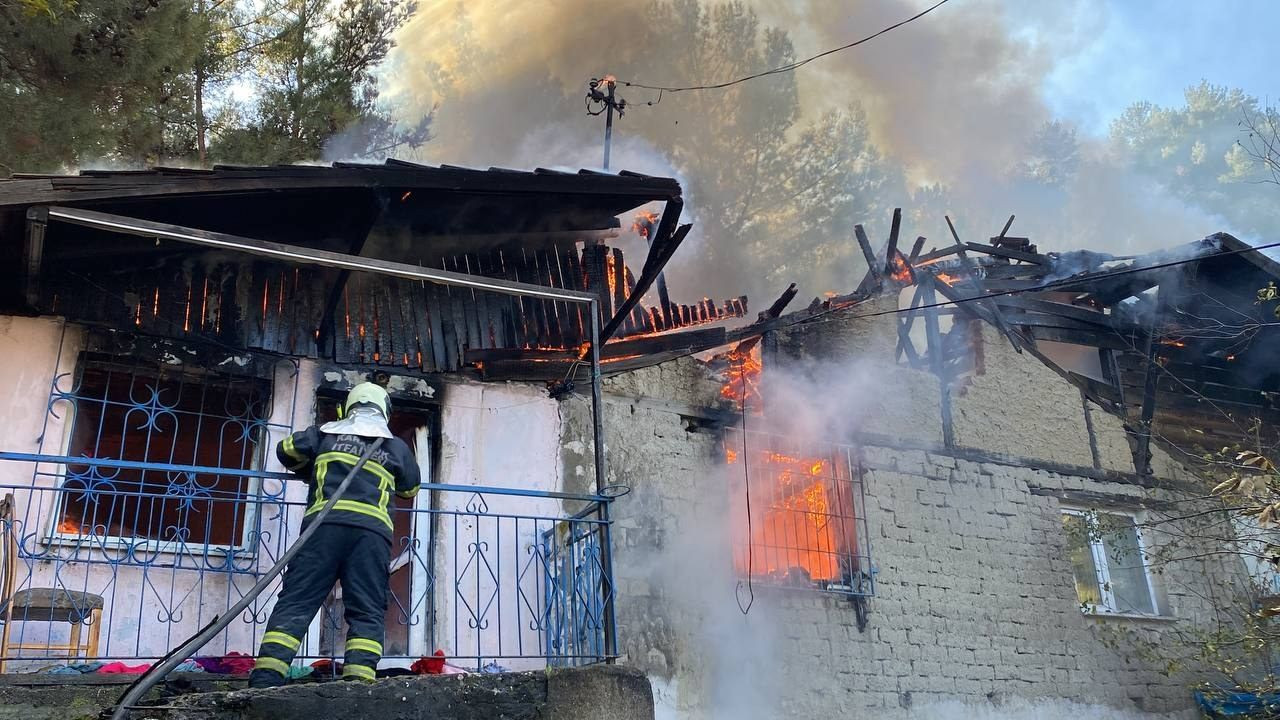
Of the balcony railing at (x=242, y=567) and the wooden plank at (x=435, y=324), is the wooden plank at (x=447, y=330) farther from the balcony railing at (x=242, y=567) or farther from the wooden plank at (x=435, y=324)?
the balcony railing at (x=242, y=567)

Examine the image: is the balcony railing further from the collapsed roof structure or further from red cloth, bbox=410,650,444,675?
the collapsed roof structure

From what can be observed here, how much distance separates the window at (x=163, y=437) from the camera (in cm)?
688

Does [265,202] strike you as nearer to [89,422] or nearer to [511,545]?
[89,422]

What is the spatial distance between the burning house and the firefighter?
21.0 inches

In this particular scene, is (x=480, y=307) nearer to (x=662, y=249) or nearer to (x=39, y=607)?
(x=662, y=249)

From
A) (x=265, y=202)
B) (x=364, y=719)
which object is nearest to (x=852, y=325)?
(x=265, y=202)

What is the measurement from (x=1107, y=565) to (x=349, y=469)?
348 inches

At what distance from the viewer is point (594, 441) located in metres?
7.88

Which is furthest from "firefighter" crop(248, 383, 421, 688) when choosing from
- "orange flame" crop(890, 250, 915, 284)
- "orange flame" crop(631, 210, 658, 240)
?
"orange flame" crop(890, 250, 915, 284)

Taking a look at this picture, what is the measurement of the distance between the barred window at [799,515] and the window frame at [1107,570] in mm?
2868

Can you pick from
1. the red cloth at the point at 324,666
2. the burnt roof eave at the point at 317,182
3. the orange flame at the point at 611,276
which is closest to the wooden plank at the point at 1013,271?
the orange flame at the point at 611,276

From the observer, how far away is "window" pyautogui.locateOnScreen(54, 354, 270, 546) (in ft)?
22.6

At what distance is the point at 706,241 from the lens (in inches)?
819

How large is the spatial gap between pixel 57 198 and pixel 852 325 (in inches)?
283
